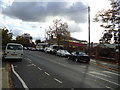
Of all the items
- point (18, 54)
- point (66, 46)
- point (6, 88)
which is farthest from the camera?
point (66, 46)

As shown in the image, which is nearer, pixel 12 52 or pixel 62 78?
pixel 62 78

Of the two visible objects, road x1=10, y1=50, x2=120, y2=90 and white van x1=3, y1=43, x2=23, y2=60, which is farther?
white van x1=3, y1=43, x2=23, y2=60

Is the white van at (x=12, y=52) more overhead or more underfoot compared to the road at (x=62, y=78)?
more overhead

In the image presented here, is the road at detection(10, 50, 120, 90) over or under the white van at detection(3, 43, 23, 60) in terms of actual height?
under

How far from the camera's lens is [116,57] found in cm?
2462

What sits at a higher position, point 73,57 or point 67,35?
point 67,35

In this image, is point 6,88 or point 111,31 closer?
point 6,88

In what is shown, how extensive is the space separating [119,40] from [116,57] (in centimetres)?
282

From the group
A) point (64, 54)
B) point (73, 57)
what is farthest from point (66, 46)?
point (73, 57)

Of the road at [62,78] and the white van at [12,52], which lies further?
the white van at [12,52]

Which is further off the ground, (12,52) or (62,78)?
(12,52)

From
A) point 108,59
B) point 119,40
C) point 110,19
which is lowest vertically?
point 108,59

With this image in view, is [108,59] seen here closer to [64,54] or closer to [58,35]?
[64,54]

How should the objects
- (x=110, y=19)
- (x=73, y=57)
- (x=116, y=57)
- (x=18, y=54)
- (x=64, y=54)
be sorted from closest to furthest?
(x=18, y=54) < (x=110, y=19) < (x=116, y=57) < (x=73, y=57) < (x=64, y=54)
